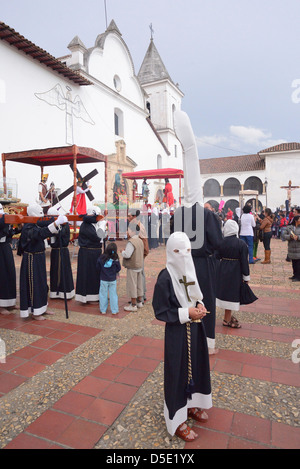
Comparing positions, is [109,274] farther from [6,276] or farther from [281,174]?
[281,174]

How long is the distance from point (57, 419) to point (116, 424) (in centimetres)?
50

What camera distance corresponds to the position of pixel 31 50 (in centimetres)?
1188

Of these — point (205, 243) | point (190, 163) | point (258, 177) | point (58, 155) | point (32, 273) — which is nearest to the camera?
point (205, 243)

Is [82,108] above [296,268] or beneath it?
above

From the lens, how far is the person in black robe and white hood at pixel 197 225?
3.35 meters

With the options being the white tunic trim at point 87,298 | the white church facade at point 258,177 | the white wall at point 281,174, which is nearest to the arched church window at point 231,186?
the white church facade at point 258,177

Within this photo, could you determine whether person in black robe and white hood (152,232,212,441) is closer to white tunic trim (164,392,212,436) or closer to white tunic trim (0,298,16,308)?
white tunic trim (164,392,212,436)

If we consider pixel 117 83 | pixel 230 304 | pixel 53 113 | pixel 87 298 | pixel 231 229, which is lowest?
pixel 87 298

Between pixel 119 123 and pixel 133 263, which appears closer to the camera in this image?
pixel 133 263

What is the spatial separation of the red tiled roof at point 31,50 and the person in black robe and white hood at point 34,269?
9218 millimetres

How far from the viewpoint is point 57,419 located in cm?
254

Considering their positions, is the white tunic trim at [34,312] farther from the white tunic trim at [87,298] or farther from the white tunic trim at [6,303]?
the white tunic trim at [87,298]

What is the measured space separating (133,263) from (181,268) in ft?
9.95

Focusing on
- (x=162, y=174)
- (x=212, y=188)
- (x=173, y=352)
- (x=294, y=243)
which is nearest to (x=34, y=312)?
(x=173, y=352)
